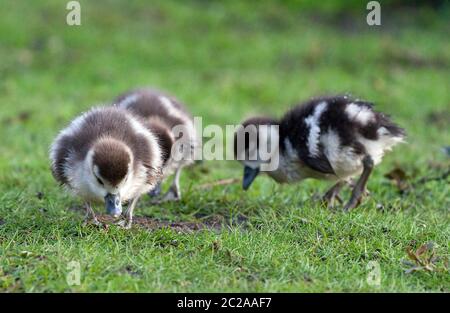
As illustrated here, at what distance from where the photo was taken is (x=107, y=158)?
472 centimetres

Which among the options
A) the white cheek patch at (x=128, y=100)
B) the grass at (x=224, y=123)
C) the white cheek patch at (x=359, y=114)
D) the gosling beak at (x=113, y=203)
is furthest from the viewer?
the white cheek patch at (x=128, y=100)

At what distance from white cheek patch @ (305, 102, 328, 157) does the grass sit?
449 millimetres

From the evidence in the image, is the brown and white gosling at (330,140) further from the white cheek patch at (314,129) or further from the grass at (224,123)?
the grass at (224,123)

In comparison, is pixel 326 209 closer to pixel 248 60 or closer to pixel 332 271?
pixel 332 271

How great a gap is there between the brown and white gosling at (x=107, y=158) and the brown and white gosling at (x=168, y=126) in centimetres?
61

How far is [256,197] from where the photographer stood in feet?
21.2

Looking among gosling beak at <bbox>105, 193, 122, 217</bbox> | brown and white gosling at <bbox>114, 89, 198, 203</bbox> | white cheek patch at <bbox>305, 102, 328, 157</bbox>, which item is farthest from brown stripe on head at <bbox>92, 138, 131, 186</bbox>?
white cheek patch at <bbox>305, 102, 328, 157</bbox>

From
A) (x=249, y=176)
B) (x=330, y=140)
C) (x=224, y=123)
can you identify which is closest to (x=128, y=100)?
(x=249, y=176)

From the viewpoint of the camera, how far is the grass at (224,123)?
176 inches

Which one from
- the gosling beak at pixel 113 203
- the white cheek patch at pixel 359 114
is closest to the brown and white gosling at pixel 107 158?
the gosling beak at pixel 113 203

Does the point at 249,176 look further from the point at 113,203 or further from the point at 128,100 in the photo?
the point at 113,203

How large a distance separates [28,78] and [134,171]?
7.00m

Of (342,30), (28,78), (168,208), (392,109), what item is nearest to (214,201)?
(168,208)
